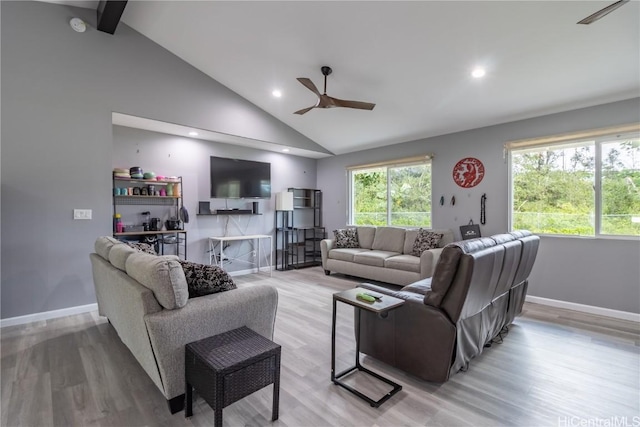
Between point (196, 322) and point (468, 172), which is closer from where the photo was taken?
point (196, 322)

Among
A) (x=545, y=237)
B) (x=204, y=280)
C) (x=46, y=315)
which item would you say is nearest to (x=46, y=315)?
(x=46, y=315)

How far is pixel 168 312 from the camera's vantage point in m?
1.77

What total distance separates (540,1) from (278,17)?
240 centimetres

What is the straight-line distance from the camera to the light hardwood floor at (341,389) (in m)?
1.78

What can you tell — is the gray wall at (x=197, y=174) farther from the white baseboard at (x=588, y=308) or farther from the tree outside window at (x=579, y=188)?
the white baseboard at (x=588, y=308)

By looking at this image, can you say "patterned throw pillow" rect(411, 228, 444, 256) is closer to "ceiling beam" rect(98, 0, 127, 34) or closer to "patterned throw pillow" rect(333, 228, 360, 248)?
"patterned throw pillow" rect(333, 228, 360, 248)

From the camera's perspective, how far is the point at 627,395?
201 cm

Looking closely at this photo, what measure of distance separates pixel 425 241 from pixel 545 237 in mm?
1538

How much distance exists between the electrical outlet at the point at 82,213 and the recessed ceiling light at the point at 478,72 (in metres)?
4.84

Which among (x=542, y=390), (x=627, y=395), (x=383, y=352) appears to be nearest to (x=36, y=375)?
(x=383, y=352)

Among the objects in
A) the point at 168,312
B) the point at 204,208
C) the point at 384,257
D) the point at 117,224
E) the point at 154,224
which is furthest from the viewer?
the point at 204,208

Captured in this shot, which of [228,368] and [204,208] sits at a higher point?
Result: [204,208]

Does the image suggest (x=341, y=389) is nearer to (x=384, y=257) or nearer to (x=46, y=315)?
(x=384, y=257)

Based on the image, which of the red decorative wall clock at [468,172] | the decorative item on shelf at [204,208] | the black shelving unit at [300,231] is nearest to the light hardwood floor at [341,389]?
the red decorative wall clock at [468,172]
